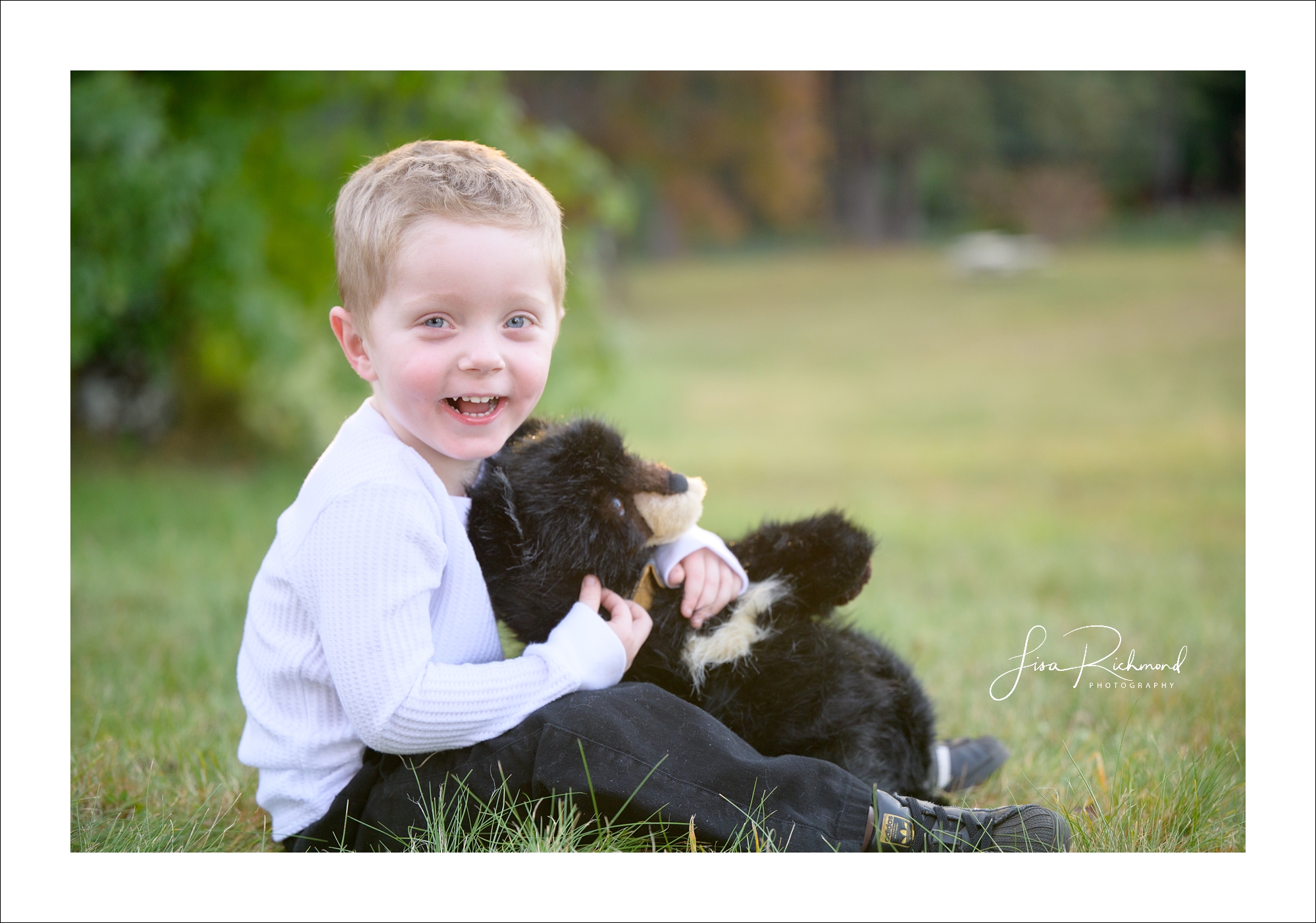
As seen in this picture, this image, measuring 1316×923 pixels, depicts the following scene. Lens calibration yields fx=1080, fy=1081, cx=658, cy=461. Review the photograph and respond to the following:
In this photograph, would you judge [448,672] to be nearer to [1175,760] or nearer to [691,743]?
[691,743]

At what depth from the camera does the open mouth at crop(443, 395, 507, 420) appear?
4.86 ft

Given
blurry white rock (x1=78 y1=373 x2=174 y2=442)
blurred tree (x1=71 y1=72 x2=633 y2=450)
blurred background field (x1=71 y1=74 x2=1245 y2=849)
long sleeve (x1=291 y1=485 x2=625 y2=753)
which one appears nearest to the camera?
long sleeve (x1=291 y1=485 x2=625 y2=753)

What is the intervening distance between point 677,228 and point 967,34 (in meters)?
11.2

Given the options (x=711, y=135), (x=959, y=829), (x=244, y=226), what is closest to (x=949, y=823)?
(x=959, y=829)

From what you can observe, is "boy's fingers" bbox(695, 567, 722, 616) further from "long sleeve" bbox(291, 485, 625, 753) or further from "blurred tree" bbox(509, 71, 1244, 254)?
"blurred tree" bbox(509, 71, 1244, 254)

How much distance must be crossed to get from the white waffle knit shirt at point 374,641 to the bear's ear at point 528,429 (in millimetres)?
135

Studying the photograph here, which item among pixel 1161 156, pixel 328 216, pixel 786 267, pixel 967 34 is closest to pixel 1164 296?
pixel 1161 156

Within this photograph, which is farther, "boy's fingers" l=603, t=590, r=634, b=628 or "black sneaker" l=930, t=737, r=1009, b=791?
"black sneaker" l=930, t=737, r=1009, b=791

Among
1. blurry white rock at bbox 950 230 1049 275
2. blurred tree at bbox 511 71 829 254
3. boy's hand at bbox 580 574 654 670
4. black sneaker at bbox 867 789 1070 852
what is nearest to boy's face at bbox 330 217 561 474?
boy's hand at bbox 580 574 654 670

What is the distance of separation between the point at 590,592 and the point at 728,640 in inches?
8.6

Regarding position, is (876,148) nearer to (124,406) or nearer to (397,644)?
(124,406)

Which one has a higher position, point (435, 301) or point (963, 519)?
point (435, 301)

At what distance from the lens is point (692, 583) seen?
1.58 metres

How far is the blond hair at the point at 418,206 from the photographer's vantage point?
1.43 meters
